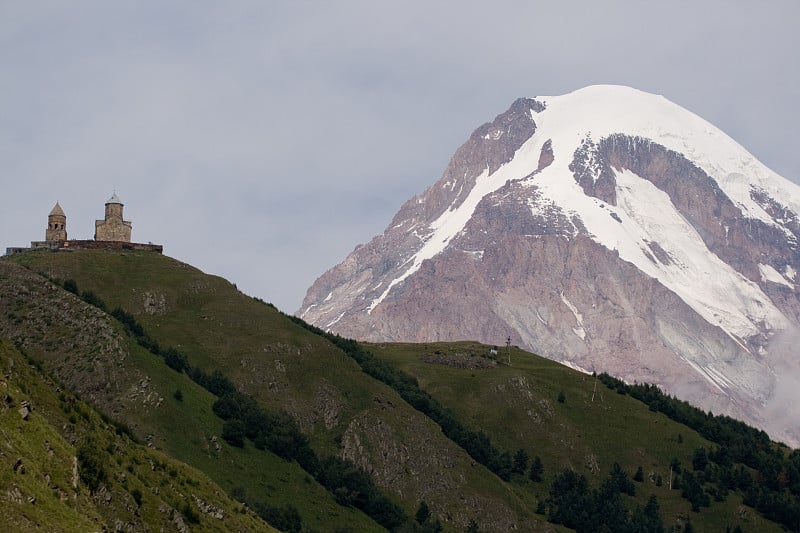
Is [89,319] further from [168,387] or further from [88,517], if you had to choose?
[88,517]

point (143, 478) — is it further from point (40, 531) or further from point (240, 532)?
point (40, 531)

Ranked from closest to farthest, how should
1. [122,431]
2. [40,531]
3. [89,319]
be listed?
[40,531] → [122,431] → [89,319]

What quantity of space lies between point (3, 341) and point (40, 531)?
Answer: 1215 inches

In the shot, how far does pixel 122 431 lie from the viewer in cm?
9494

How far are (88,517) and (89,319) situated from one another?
138 m

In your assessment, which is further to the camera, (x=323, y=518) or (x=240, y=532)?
(x=323, y=518)

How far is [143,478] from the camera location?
86.2 metres

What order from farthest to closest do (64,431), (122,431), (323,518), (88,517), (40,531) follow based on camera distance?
(323,518)
(122,431)
(64,431)
(88,517)
(40,531)

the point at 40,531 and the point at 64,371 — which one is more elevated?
the point at 64,371

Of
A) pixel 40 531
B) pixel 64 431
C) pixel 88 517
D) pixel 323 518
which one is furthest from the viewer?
pixel 323 518

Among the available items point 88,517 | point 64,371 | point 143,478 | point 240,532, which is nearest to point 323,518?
point 64,371

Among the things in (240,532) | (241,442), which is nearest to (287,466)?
(241,442)

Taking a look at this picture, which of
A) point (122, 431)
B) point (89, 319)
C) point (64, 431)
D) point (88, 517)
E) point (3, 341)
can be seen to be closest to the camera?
point (88, 517)

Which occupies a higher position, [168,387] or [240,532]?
[168,387]
